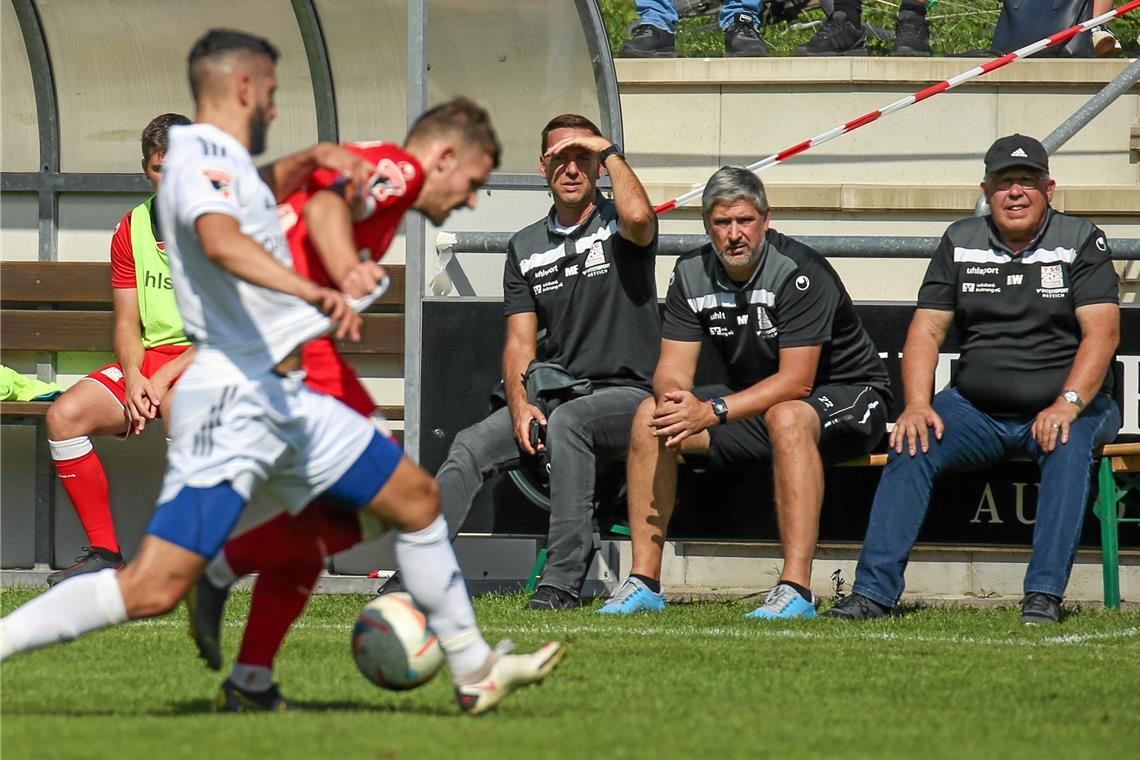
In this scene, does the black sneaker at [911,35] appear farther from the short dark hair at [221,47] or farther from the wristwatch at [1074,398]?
the short dark hair at [221,47]

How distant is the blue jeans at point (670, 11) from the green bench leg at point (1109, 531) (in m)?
5.38

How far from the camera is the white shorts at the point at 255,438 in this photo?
4117 millimetres

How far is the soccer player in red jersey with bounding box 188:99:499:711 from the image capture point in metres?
4.38

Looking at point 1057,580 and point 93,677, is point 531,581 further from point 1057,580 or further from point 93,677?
point 93,677

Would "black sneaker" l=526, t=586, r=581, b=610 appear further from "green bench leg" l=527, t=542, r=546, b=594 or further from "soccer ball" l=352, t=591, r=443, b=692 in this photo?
"soccer ball" l=352, t=591, r=443, b=692

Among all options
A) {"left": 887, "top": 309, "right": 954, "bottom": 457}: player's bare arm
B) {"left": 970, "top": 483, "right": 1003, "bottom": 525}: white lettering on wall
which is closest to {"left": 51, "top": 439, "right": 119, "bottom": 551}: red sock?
{"left": 887, "top": 309, "right": 954, "bottom": 457}: player's bare arm

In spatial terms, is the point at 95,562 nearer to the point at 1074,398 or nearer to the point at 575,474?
the point at 575,474

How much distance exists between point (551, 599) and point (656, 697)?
96.1 inches

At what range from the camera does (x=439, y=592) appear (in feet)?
14.4

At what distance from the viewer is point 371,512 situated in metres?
4.35

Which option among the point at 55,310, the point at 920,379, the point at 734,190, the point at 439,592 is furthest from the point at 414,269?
the point at 439,592

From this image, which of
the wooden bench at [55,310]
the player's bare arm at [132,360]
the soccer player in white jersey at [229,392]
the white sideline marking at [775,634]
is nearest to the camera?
the soccer player in white jersey at [229,392]

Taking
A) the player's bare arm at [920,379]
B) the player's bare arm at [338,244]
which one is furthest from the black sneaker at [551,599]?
the player's bare arm at [338,244]

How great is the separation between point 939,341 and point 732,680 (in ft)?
8.94
